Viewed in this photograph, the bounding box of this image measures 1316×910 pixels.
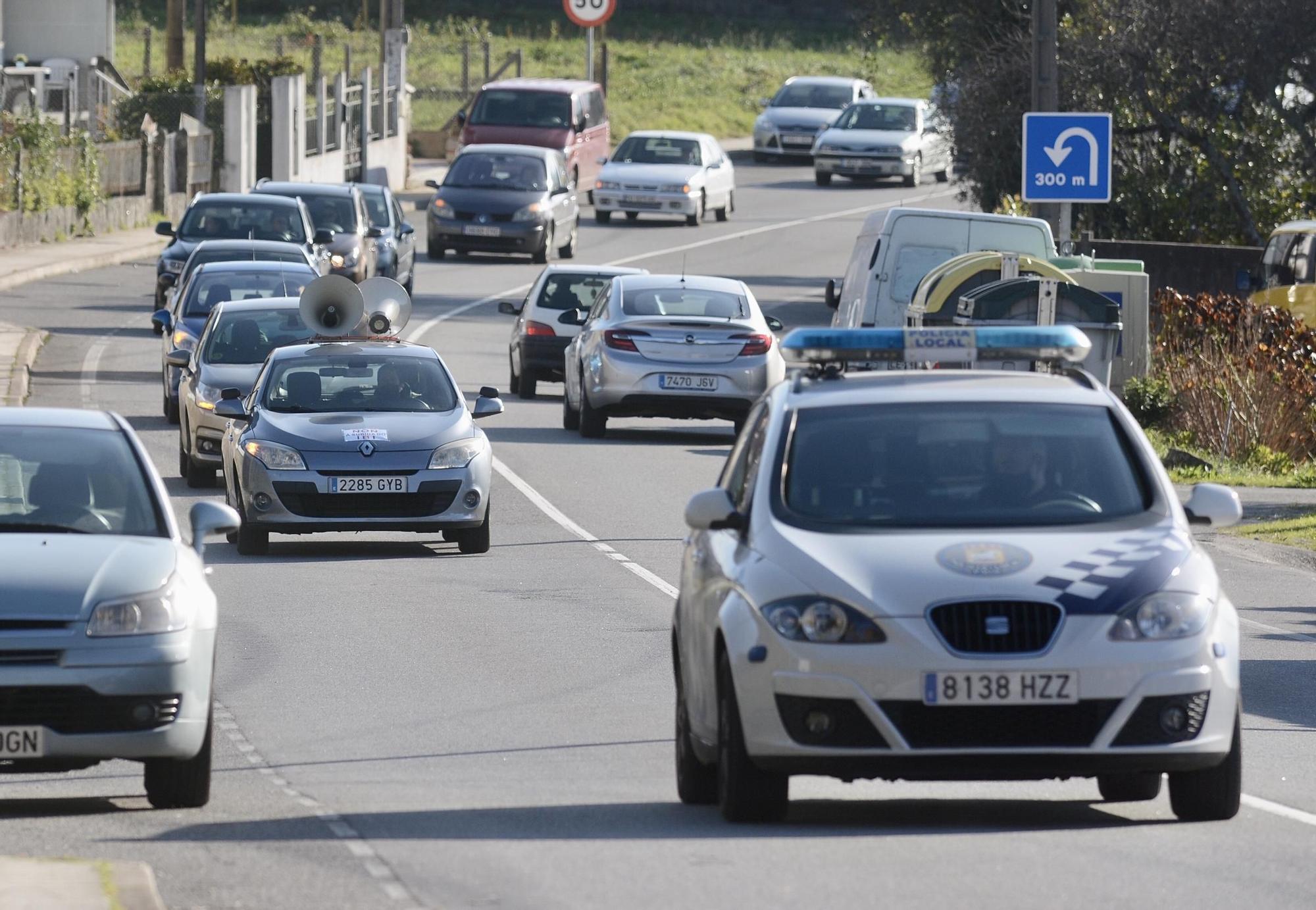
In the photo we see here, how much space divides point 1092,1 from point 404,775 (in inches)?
1250

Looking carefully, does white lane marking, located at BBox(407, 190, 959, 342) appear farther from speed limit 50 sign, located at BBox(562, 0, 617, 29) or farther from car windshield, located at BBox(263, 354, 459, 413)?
car windshield, located at BBox(263, 354, 459, 413)

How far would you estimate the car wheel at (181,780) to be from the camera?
9.37m

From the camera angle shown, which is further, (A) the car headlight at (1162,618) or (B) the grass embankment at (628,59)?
(B) the grass embankment at (628,59)

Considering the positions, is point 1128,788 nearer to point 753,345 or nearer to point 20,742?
point 20,742

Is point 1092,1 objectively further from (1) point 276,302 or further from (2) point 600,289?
(1) point 276,302

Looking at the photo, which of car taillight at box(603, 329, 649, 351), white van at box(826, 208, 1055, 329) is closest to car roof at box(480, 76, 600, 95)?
white van at box(826, 208, 1055, 329)

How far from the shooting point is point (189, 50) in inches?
3152

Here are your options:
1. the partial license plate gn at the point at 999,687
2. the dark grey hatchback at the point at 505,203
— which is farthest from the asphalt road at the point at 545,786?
the dark grey hatchback at the point at 505,203

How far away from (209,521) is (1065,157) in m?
15.8

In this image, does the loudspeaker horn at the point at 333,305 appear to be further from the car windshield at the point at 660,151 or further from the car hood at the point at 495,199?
the car windshield at the point at 660,151

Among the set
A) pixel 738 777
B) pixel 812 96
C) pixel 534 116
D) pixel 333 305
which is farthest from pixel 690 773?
pixel 812 96

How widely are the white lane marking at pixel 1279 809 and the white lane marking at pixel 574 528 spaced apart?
272 inches

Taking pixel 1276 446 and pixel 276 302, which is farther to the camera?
pixel 1276 446

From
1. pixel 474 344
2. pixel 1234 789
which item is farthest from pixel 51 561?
pixel 474 344
